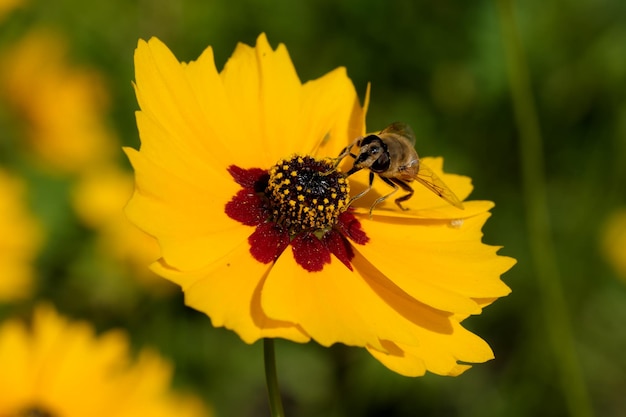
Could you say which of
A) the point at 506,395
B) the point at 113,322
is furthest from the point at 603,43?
the point at 113,322

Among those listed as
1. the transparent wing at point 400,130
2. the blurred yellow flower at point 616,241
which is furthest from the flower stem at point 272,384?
the blurred yellow flower at point 616,241

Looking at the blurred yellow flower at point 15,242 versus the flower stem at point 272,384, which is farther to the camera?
the blurred yellow flower at point 15,242

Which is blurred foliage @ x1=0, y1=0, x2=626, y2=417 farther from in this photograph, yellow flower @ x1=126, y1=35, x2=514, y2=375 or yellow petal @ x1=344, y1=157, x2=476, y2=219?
yellow flower @ x1=126, y1=35, x2=514, y2=375

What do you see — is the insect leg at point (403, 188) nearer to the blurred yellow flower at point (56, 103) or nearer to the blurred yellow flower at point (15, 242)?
the blurred yellow flower at point (15, 242)

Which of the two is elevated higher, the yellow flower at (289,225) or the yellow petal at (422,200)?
the yellow petal at (422,200)

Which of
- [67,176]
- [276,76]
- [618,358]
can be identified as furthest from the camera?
[67,176]

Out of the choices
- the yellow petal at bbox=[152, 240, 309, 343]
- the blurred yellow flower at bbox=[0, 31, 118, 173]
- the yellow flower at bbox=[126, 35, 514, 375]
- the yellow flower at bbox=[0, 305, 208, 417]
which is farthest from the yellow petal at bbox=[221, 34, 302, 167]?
the blurred yellow flower at bbox=[0, 31, 118, 173]

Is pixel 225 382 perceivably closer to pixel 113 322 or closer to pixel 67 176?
pixel 113 322
